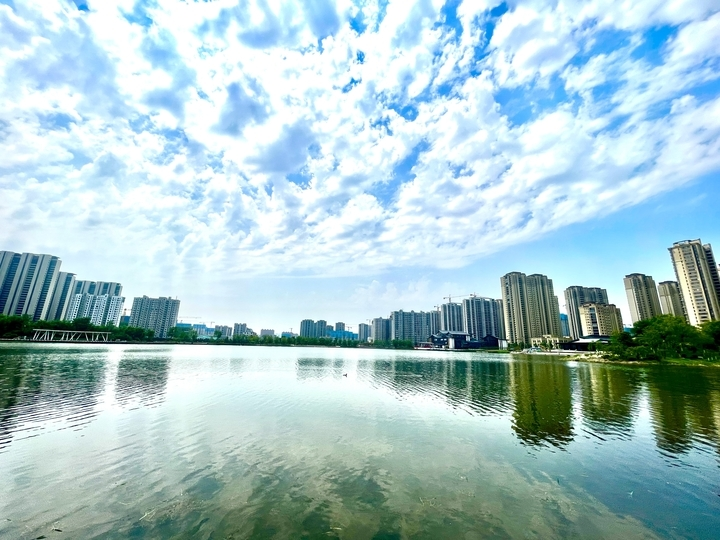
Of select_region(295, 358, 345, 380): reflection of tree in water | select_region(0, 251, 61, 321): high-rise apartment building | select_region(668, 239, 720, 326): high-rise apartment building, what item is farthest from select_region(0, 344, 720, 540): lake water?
select_region(0, 251, 61, 321): high-rise apartment building

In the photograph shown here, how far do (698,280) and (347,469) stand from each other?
240952 mm

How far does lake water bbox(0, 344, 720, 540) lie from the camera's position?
10.5m

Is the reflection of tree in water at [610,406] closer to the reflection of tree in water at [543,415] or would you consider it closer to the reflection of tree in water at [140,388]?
the reflection of tree in water at [543,415]

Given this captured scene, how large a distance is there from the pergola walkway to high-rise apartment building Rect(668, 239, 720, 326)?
321 m

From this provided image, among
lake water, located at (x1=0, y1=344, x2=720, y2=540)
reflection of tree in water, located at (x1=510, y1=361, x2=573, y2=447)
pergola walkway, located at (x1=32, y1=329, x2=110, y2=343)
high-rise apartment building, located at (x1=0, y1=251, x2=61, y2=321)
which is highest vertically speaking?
high-rise apartment building, located at (x1=0, y1=251, x2=61, y2=321)

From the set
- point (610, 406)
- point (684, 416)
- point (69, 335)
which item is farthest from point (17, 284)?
point (684, 416)

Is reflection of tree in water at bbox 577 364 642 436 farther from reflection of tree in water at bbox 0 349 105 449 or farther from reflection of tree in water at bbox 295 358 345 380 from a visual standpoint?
reflection of tree in water at bbox 0 349 105 449

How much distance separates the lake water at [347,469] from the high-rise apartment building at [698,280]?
663 ft

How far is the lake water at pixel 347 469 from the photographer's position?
10.5 m

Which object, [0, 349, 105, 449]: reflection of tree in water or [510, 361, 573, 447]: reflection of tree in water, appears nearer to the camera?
[0, 349, 105, 449]: reflection of tree in water

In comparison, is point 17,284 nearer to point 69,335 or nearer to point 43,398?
point 69,335

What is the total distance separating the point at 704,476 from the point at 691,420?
49.7 feet

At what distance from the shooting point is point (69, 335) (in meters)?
160

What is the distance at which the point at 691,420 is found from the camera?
25938 mm
